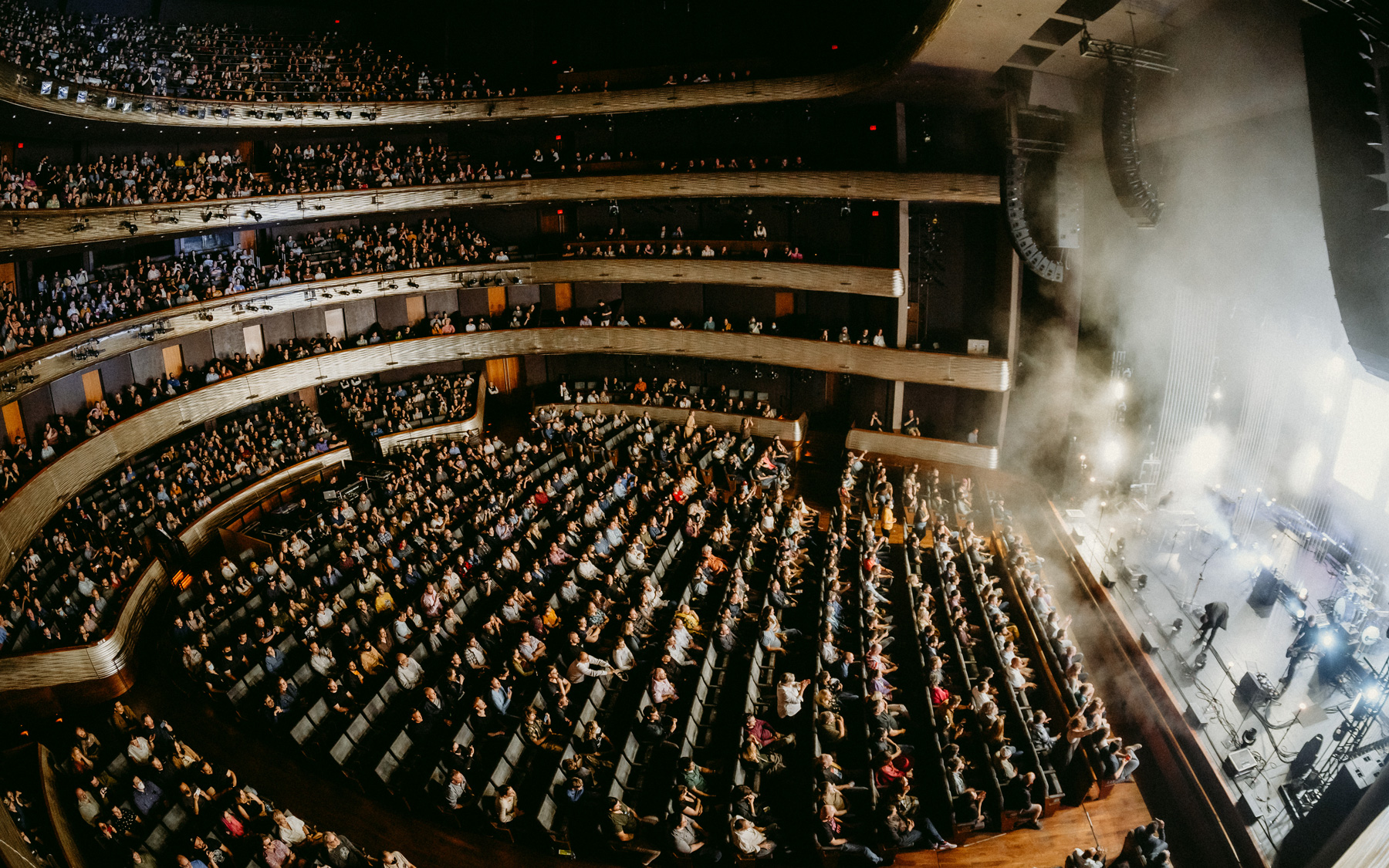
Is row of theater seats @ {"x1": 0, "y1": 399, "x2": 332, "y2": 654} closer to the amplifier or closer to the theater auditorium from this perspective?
the theater auditorium

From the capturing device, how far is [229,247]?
16.8 metres

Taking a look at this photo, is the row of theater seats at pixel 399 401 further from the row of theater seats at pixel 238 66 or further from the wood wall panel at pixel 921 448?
the wood wall panel at pixel 921 448

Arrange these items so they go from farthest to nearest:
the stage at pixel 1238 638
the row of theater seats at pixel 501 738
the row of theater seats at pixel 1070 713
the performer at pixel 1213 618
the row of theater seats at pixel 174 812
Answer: the performer at pixel 1213 618
the stage at pixel 1238 638
the row of theater seats at pixel 1070 713
the row of theater seats at pixel 501 738
the row of theater seats at pixel 174 812

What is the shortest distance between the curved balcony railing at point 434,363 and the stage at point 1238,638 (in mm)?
4105

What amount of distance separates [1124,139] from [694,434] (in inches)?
378

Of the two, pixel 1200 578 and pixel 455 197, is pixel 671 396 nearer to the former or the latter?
pixel 455 197

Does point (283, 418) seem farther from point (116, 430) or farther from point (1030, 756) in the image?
point (1030, 756)

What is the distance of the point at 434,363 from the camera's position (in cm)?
1903

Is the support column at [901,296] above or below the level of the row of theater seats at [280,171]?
below

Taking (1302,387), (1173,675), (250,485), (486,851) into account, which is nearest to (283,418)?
(250,485)

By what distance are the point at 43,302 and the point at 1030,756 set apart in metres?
17.9

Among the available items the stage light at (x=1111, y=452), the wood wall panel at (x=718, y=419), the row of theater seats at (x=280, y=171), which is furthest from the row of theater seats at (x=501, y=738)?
the row of theater seats at (x=280, y=171)

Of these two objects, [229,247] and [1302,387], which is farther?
[229,247]

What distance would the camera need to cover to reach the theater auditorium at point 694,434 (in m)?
6.75
